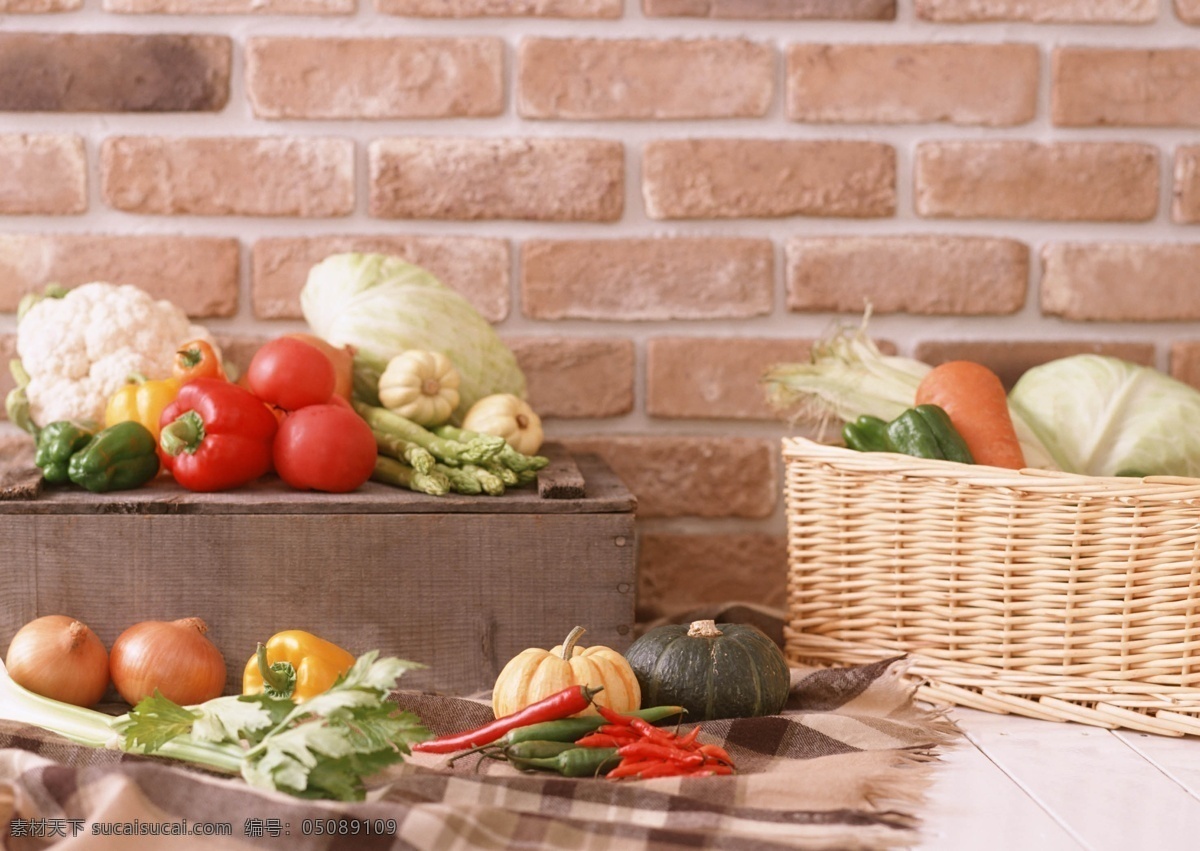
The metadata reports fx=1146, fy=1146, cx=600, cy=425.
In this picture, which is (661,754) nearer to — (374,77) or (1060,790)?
(1060,790)

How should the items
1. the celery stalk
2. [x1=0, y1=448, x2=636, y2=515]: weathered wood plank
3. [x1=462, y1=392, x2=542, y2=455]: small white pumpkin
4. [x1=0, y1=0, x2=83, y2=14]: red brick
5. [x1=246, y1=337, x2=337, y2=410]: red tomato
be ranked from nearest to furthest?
the celery stalk < [x1=0, y1=448, x2=636, y2=515]: weathered wood plank < [x1=246, y1=337, x2=337, y2=410]: red tomato < [x1=462, y1=392, x2=542, y2=455]: small white pumpkin < [x1=0, y1=0, x2=83, y2=14]: red brick

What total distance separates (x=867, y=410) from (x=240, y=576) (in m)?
0.89

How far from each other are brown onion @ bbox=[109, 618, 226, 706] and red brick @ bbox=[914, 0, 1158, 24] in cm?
145

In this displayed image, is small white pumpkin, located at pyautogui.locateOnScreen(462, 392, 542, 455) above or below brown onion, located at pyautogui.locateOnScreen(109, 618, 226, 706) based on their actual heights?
above

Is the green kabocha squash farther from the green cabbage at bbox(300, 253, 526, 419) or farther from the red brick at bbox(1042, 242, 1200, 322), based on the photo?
the red brick at bbox(1042, 242, 1200, 322)

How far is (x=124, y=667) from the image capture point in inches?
52.8

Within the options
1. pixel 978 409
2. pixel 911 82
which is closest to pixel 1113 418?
pixel 978 409

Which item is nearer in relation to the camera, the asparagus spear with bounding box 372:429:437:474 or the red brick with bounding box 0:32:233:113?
the asparagus spear with bounding box 372:429:437:474

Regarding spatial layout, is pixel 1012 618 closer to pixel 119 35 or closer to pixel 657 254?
pixel 657 254

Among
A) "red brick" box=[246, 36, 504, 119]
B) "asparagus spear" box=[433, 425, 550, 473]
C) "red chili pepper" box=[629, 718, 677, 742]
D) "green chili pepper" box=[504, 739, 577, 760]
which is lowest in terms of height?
"green chili pepper" box=[504, 739, 577, 760]

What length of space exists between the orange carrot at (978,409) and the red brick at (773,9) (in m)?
0.65

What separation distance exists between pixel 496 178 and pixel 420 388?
441mm

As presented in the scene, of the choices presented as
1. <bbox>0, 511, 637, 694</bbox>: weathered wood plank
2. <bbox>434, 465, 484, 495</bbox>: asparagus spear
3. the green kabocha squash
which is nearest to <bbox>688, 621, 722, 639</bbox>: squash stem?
the green kabocha squash

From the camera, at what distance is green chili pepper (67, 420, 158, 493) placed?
1.43 metres
